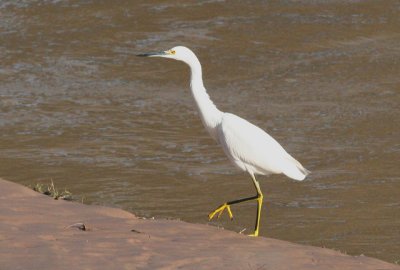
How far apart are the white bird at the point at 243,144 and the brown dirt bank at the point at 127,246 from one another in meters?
1.27

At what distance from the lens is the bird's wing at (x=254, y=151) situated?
7.82m

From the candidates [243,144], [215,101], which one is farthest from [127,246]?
[215,101]

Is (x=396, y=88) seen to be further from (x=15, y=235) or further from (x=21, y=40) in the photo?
(x=15, y=235)

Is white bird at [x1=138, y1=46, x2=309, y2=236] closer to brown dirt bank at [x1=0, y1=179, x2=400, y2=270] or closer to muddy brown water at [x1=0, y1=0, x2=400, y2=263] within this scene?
muddy brown water at [x1=0, y1=0, x2=400, y2=263]

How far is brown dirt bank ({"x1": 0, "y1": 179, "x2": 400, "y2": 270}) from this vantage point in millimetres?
5512

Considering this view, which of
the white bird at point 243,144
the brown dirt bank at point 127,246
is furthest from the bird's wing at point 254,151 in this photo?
the brown dirt bank at point 127,246

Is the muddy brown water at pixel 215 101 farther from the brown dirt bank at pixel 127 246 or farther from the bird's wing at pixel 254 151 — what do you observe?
Result: the brown dirt bank at pixel 127 246

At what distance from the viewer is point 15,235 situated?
19.5 ft

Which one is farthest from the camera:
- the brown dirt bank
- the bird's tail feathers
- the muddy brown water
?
the muddy brown water

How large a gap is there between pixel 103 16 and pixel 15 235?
9.60 metres

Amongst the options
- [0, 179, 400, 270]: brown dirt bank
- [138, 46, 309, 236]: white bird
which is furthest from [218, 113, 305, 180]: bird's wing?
[0, 179, 400, 270]: brown dirt bank

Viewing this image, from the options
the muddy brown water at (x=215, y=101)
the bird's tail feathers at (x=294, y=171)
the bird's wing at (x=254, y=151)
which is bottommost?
the muddy brown water at (x=215, y=101)

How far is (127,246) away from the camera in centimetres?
585

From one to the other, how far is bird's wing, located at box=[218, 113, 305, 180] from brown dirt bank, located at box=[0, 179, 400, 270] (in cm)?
127
